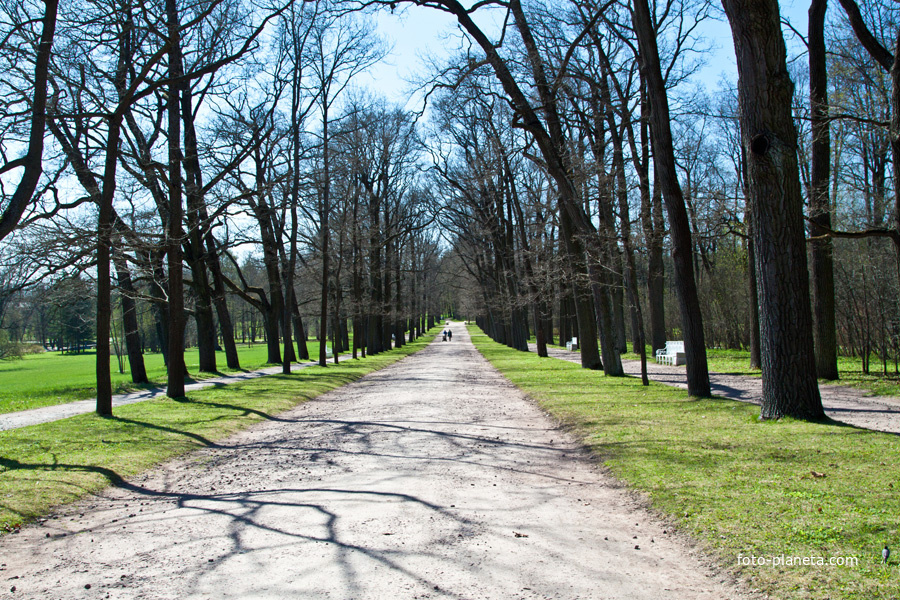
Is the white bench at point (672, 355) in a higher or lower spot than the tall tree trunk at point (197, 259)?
lower

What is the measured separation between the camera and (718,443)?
7766 millimetres

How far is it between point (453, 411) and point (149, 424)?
5613 millimetres

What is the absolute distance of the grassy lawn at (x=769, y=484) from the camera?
12.6 ft

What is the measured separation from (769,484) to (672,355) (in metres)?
18.9

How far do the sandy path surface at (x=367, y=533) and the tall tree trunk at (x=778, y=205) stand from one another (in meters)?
3.34

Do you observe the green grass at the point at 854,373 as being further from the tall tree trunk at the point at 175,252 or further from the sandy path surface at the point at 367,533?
the tall tree trunk at the point at 175,252

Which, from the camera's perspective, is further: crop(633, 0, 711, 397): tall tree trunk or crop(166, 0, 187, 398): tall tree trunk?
crop(166, 0, 187, 398): tall tree trunk

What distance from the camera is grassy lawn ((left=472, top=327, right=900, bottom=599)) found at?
3832 millimetres

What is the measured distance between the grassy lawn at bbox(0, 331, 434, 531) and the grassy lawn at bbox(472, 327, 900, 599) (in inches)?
235

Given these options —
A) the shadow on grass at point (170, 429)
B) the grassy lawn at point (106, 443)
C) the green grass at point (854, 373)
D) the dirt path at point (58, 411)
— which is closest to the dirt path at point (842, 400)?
the green grass at point (854, 373)

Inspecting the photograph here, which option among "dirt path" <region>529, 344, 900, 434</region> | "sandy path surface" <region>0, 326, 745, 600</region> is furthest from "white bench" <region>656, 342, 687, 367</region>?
"sandy path surface" <region>0, 326, 745, 600</region>

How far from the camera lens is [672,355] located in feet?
77.9

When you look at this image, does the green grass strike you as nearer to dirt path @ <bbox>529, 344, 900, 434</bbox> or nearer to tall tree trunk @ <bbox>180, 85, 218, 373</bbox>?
dirt path @ <bbox>529, 344, 900, 434</bbox>

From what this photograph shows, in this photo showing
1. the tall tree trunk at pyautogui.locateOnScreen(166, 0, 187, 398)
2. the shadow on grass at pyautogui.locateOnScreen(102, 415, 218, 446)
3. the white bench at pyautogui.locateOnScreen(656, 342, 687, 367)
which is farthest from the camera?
the white bench at pyautogui.locateOnScreen(656, 342, 687, 367)
